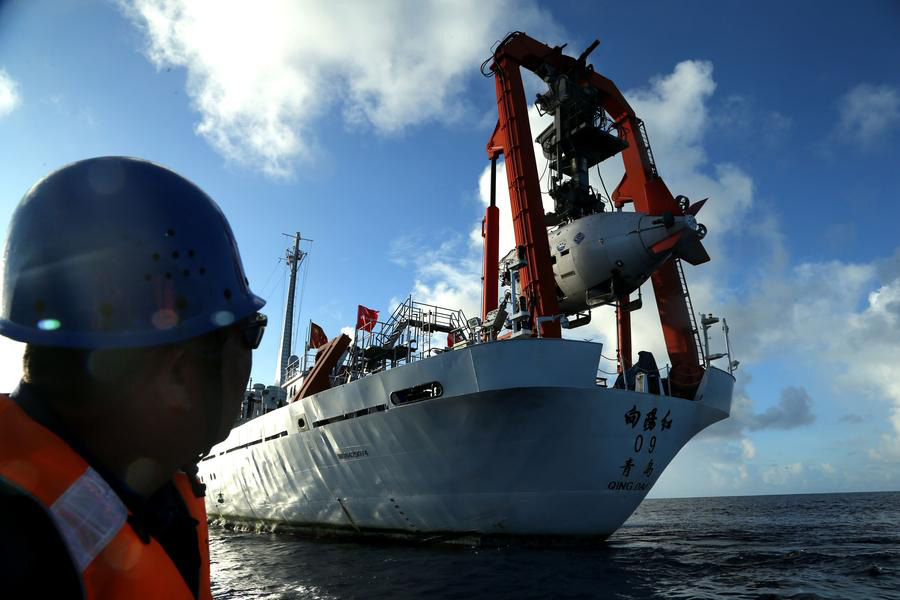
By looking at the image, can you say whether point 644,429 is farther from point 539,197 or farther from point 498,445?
point 539,197

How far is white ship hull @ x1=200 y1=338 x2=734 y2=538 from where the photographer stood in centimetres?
1051

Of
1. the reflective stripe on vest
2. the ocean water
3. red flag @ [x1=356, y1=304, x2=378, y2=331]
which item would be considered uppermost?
red flag @ [x1=356, y1=304, x2=378, y2=331]

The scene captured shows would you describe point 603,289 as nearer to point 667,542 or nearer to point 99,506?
point 667,542

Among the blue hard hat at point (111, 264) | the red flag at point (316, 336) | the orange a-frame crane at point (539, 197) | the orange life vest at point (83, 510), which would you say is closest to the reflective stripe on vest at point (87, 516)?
the orange life vest at point (83, 510)

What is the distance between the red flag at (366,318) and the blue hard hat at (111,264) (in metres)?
15.8

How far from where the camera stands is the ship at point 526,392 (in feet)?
35.2

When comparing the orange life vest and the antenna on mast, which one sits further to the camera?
the antenna on mast

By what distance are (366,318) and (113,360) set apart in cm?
1680

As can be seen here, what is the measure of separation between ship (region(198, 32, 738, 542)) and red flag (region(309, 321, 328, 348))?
2238 millimetres

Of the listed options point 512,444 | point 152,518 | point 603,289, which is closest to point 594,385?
point 512,444

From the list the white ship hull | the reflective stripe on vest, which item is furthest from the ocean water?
the reflective stripe on vest

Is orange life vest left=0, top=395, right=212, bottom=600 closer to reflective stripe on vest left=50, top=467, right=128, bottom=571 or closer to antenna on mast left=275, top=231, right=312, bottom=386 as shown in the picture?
reflective stripe on vest left=50, top=467, right=128, bottom=571

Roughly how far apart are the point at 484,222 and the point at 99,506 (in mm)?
16896

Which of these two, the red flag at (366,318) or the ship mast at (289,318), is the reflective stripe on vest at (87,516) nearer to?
the red flag at (366,318)
